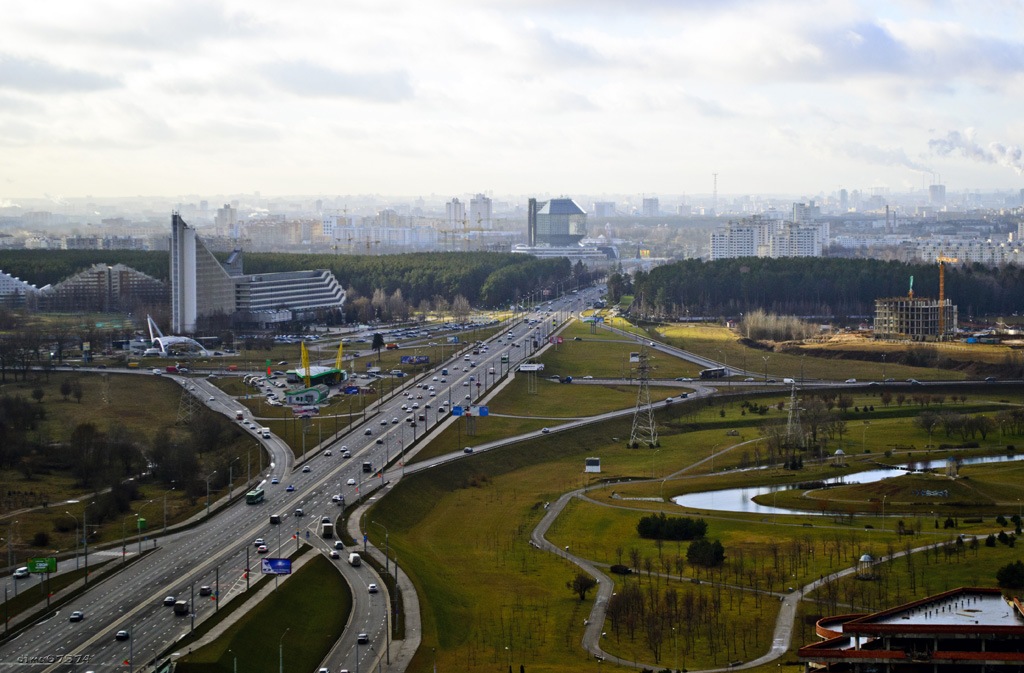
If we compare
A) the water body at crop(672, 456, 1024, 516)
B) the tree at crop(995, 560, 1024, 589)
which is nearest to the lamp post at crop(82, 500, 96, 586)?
the water body at crop(672, 456, 1024, 516)

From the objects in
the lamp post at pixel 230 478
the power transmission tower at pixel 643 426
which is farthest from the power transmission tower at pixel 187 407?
the power transmission tower at pixel 643 426

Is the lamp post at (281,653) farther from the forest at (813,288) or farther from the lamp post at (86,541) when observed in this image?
the forest at (813,288)

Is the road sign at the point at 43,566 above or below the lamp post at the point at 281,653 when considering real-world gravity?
above

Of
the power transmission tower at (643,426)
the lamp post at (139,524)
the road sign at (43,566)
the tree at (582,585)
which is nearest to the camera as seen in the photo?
the road sign at (43,566)

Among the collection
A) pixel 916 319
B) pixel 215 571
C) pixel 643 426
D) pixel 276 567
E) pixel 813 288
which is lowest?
pixel 215 571

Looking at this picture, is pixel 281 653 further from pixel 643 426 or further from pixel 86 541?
pixel 643 426

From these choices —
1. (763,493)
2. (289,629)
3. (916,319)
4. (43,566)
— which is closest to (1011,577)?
(763,493)
